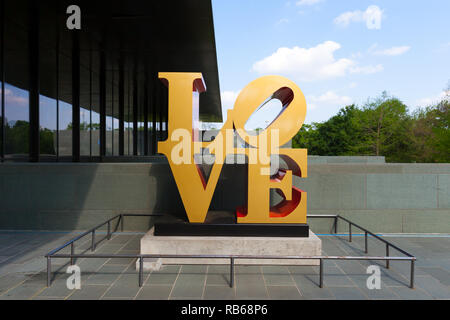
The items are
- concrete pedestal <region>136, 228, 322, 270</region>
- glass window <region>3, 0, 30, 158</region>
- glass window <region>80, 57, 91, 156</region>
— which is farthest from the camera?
glass window <region>80, 57, 91, 156</region>

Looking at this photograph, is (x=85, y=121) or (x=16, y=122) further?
(x=85, y=121)

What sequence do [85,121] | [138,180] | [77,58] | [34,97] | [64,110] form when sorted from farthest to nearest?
[85,121]
[64,110]
[77,58]
[34,97]
[138,180]

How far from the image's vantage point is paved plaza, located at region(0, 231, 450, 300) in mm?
5395

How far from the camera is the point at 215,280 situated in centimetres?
602

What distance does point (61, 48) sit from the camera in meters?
12.6

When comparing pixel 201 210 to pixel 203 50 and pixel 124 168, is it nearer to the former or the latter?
pixel 124 168

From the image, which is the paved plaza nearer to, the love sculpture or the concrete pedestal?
the concrete pedestal

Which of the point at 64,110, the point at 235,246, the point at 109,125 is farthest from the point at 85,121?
the point at 235,246

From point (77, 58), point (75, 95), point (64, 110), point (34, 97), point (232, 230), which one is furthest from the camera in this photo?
point (64, 110)

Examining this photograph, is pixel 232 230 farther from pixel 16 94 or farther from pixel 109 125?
pixel 109 125

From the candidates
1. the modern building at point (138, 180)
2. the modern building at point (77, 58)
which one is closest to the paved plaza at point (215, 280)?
the modern building at point (138, 180)

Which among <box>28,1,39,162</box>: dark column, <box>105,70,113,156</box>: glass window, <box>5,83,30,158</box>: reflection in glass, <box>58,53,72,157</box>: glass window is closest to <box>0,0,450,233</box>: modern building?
<box>28,1,39,162</box>: dark column

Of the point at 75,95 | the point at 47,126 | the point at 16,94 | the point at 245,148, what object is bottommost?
the point at 245,148

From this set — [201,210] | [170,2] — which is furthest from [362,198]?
[170,2]
